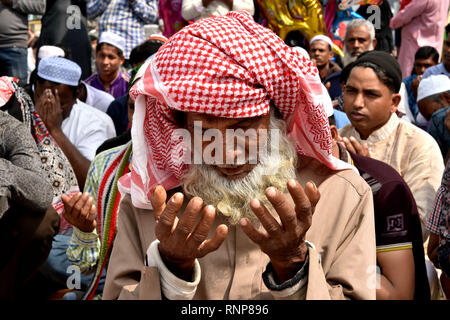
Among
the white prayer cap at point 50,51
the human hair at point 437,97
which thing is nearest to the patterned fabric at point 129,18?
the white prayer cap at point 50,51

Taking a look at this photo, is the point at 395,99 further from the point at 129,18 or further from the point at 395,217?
the point at 129,18

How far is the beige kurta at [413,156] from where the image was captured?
12.8ft

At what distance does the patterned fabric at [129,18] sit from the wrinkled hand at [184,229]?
22.3ft

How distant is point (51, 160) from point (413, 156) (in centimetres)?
245

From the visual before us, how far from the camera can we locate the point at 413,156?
4.10m

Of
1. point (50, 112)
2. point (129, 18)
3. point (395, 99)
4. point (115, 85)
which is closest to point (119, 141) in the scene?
point (50, 112)

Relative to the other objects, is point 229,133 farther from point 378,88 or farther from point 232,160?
point 378,88

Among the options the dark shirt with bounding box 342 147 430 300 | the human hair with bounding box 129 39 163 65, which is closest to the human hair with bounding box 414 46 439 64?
the human hair with bounding box 129 39 163 65

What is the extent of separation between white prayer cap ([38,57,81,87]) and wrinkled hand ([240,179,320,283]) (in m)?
4.16

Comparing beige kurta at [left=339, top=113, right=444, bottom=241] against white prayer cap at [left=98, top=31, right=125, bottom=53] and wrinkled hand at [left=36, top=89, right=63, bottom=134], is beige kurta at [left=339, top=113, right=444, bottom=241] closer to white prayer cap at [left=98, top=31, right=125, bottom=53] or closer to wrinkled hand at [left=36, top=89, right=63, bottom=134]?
wrinkled hand at [left=36, top=89, right=63, bottom=134]

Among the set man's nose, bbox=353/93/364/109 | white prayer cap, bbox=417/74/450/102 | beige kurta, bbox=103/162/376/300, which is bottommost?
white prayer cap, bbox=417/74/450/102

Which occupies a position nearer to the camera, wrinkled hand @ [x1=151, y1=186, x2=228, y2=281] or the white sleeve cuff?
wrinkled hand @ [x1=151, y1=186, x2=228, y2=281]

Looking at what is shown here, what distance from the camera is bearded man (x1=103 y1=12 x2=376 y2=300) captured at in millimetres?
2305
